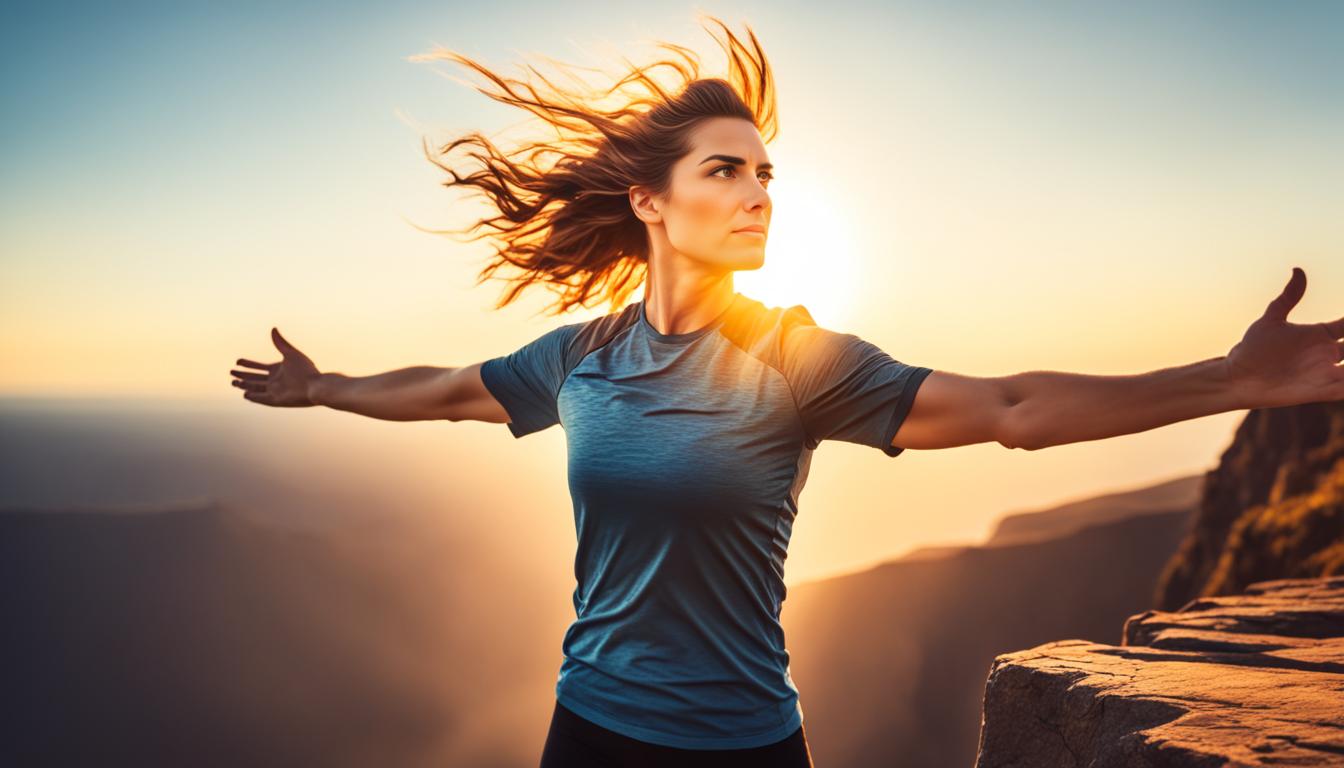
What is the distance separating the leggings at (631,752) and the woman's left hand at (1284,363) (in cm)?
139

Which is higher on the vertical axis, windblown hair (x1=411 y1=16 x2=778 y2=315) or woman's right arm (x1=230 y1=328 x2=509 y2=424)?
windblown hair (x1=411 y1=16 x2=778 y2=315)

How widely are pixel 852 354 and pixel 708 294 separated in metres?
0.68

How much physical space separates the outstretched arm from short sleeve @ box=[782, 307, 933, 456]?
0.21 feet

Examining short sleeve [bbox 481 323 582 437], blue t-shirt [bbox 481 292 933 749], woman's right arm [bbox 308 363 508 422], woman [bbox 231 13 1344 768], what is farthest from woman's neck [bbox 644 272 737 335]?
woman's right arm [bbox 308 363 508 422]

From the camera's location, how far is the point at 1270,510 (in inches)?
541

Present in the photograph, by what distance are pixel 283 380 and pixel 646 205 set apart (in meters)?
1.77

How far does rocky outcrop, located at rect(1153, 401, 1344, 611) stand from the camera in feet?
38.8

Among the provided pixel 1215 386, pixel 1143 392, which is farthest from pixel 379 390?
pixel 1215 386

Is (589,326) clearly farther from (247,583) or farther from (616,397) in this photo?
(247,583)

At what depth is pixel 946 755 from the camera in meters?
41.2

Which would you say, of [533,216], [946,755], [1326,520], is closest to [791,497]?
[533,216]

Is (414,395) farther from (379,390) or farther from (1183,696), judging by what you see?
(1183,696)

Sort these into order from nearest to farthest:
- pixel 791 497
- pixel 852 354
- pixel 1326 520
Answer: pixel 852 354
pixel 791 497
pixel 1326 520

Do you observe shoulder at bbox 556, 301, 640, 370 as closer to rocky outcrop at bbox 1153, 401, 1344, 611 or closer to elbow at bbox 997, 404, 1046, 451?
elbow at bbox 997, 404, 1046, 451
